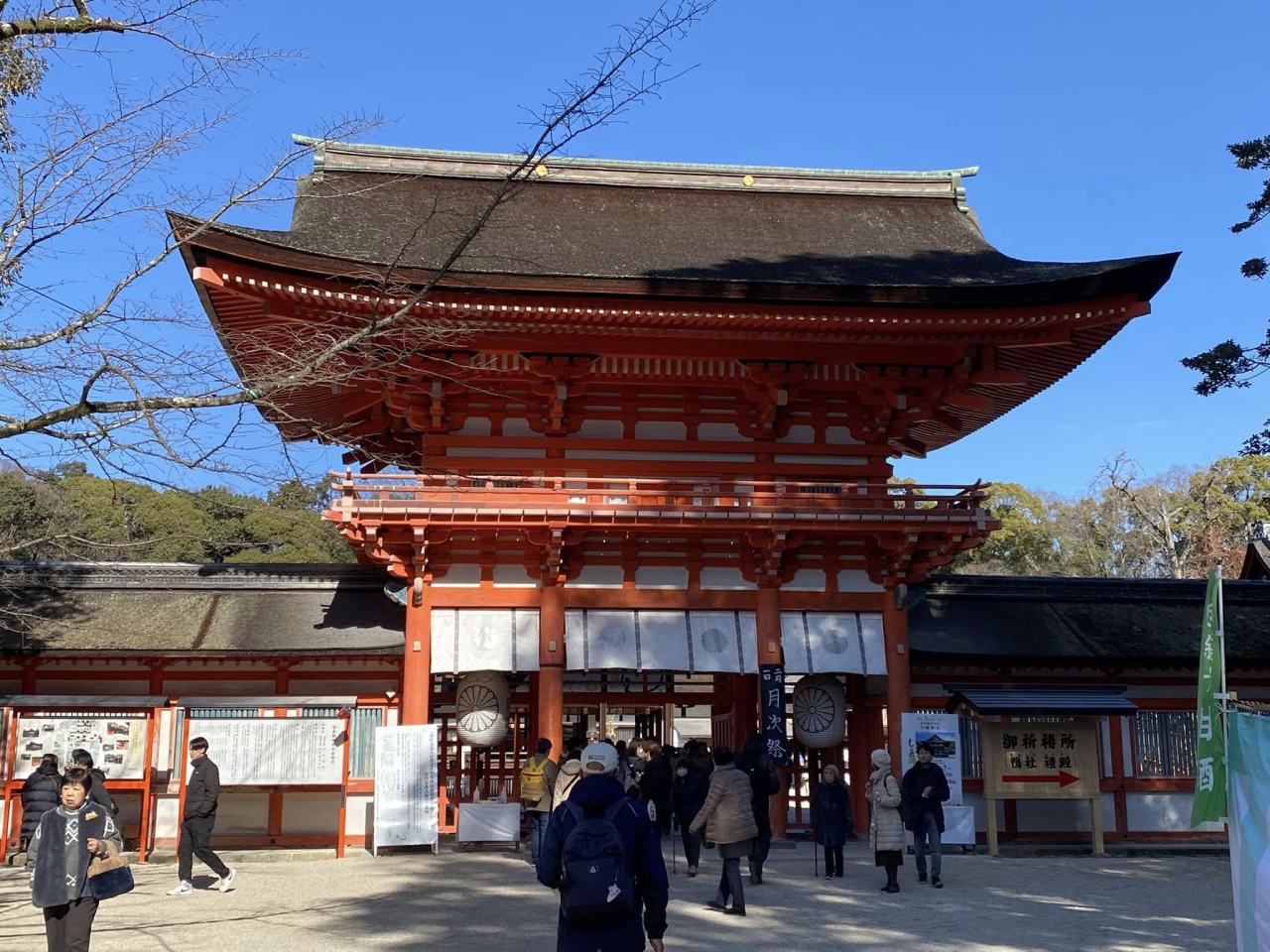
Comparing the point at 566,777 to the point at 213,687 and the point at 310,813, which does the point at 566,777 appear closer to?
the point at 310,813

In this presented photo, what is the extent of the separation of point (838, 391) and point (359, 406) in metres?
6.91

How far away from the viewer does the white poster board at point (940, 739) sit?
49.0 feet

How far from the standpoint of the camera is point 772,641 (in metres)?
15.8

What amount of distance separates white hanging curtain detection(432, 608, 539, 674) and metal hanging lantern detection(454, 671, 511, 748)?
28 centimetres

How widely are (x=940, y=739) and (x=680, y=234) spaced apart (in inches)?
344

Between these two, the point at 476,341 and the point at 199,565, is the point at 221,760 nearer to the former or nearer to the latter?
the point at 199,565

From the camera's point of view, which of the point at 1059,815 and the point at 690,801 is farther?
the point at 1059,815

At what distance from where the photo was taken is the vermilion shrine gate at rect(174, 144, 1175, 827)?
1462 centimetres

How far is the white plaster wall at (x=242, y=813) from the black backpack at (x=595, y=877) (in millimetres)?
11513

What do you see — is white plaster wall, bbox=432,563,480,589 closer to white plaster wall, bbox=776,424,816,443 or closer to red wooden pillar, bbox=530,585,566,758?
red wooden pillar, bbox=530,585,566,758

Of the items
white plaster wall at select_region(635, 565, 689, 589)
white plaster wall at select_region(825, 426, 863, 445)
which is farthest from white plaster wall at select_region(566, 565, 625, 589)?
white plaster wall at select_region(825, 426, 863, 445)

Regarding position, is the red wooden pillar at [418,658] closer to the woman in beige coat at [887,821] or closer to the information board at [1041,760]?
the woman in beige coat at [887,821]

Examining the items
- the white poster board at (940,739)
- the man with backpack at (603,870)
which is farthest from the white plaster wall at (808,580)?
the man with backpack at (603,870)

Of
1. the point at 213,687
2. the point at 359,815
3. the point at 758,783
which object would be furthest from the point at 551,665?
the point at 213,687
